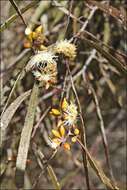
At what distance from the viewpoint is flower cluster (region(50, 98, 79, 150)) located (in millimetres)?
744

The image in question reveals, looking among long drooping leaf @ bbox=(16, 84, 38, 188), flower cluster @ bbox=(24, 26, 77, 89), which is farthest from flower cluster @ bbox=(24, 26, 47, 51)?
long drooping leaf @ bbox=(16, 84, 38, 188)

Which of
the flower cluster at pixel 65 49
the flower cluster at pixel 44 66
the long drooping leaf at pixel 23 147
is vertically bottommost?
the long drooping leaf at pixel 23 147

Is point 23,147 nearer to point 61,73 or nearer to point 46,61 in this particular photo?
point 46,61

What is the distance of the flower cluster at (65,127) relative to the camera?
0.74 m

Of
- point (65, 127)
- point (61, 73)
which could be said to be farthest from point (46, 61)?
point (61, 73)

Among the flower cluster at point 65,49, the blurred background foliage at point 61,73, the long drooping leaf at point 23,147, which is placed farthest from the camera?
the blurred background foliage at point 61,73

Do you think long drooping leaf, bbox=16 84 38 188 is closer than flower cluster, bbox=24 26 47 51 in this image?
Yes

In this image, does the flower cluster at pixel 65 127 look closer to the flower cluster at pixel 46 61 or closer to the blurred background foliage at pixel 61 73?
the flower cluster at pixel 46 61

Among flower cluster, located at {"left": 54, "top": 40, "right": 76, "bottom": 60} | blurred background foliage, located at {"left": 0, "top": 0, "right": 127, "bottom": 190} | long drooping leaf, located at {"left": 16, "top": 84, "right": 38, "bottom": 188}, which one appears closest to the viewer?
long drooping leaf, located at {"left": 16, "top": 84, "right": 38, "bottom": 188}

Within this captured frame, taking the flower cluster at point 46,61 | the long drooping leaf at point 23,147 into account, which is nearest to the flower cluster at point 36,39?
the flower cluster at point 46,61

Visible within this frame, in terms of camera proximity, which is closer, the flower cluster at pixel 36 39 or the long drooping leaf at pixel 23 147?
the long drooping leaf at pixel 23 147

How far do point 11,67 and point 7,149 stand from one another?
0.60 feet

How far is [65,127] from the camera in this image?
778 millimetres

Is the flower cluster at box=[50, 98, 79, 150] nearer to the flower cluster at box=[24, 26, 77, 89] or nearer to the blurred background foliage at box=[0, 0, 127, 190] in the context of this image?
the flower cluster at box=[24, 26, 77, 89]
